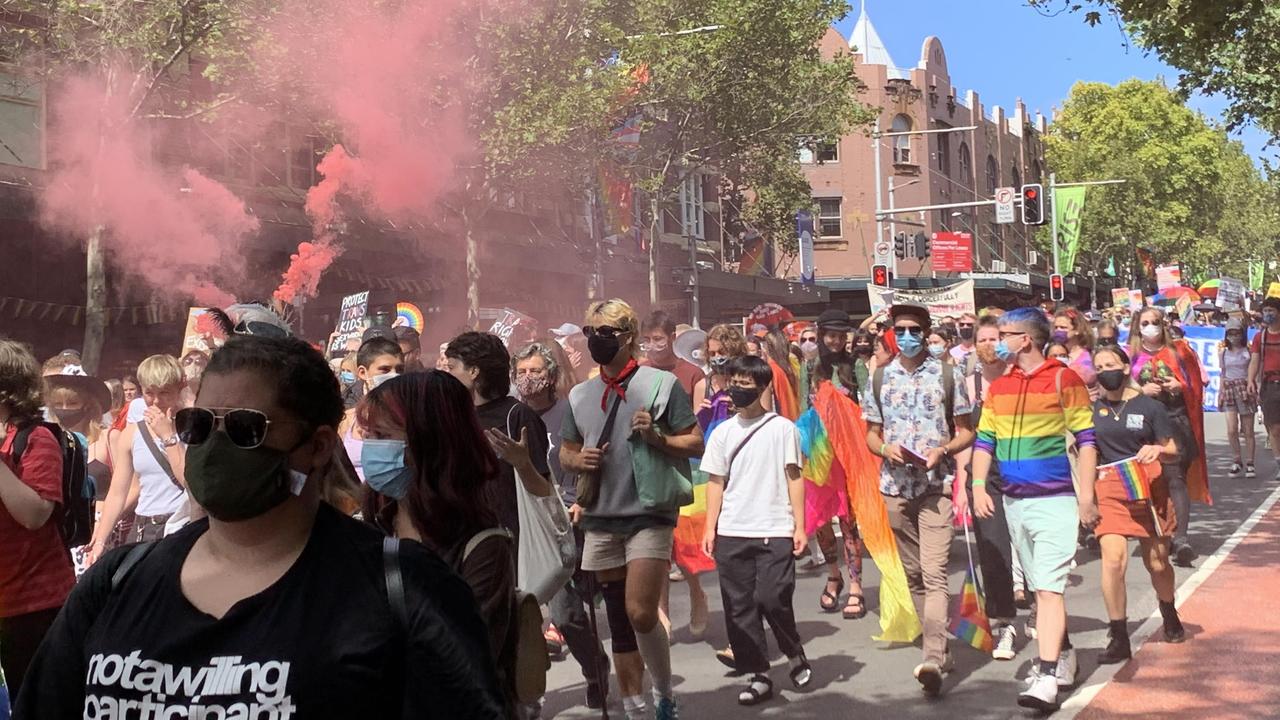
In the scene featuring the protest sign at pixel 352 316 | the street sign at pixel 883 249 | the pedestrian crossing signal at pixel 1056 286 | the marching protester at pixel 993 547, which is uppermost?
the street sign at pixel 883 249

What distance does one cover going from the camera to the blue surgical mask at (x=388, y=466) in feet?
10.1

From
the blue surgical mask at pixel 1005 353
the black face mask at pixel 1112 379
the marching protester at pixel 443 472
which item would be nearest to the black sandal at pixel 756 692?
the blue surgical mask at pixel 1005 353

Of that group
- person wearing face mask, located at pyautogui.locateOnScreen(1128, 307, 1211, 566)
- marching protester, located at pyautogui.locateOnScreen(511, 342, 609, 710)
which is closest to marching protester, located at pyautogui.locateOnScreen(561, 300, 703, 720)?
marching protester, located at pyautogui.locateOnScreen(511, 342, 609, 710)

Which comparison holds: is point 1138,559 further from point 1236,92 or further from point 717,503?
point 1236,92

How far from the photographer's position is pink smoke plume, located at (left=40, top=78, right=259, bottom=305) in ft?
57.8

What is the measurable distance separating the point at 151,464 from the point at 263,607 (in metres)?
4.95

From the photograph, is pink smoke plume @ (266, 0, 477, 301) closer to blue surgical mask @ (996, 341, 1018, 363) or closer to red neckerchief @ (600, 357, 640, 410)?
blue surgical mask @ (996, 341, 1018, 363)

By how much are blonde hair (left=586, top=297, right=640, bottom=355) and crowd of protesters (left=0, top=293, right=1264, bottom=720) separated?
20mm

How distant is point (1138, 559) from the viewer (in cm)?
1034

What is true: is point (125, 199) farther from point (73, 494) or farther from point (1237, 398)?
point (73, 494)

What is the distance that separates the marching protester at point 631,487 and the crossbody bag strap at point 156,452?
2.06 meters

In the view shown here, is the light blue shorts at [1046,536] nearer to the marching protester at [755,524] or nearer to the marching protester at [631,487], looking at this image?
the marching protester at [755,524]

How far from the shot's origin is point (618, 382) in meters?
5.86

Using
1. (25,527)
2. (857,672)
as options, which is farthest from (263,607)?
(857,672)
